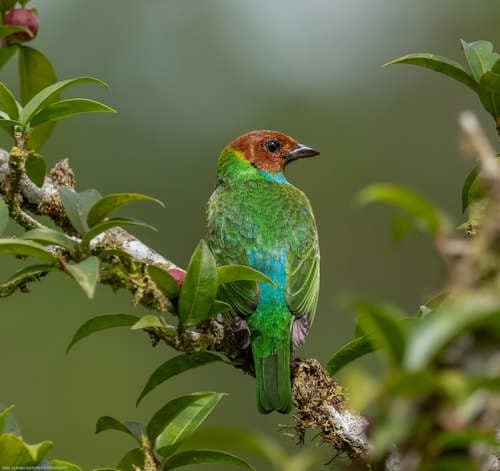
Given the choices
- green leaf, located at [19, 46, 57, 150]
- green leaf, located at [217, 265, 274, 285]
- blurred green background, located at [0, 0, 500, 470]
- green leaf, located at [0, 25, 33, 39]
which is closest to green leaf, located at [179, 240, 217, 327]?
green leaf, located at [217, 265, 274, 285]

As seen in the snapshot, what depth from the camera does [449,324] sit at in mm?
1074

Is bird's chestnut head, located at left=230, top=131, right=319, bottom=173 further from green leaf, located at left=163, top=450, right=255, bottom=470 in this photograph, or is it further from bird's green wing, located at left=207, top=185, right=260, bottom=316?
green leaf, located at left=163, top=450, right=255, bottom=470

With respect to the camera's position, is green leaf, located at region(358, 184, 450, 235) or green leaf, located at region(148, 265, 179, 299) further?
green leaf, located at region(148, 265, 179, 299)

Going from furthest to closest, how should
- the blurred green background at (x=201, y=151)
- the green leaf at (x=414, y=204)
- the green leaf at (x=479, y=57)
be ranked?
the blurred green background at (x=201, y=151)
the green leaf at (x=479, y=57)
the green leaf at (x=414, y=204)

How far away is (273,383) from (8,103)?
148 centimetres

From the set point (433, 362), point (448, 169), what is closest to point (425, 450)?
point (433, 362)

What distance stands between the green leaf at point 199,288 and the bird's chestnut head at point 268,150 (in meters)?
3.06

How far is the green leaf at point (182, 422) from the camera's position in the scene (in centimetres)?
254

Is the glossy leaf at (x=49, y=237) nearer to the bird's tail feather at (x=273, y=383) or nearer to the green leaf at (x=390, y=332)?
the green leaf at (x=390, y=332)

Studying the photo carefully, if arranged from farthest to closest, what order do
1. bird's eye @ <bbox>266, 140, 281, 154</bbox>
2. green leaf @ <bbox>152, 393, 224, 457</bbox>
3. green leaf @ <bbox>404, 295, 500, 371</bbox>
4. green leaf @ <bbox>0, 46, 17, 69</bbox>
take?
bird's eye @ <bbox>266, 140, 281, 154</bbox> < green leaf @ <bbox>0, 46, 17, 69</bbox> < green leaf @ <bbox>152, 393, 224, 457</bbox> < green leaf @ <bbox>404, 295, 500, 371</bbox>

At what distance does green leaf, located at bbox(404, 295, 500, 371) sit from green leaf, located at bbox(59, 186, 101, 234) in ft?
5.23

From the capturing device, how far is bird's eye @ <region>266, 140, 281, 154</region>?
584 cm

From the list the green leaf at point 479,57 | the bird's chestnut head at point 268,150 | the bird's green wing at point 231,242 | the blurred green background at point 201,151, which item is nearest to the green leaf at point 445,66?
the green leaf at point 479,57

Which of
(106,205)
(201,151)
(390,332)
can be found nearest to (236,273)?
(106,205)
